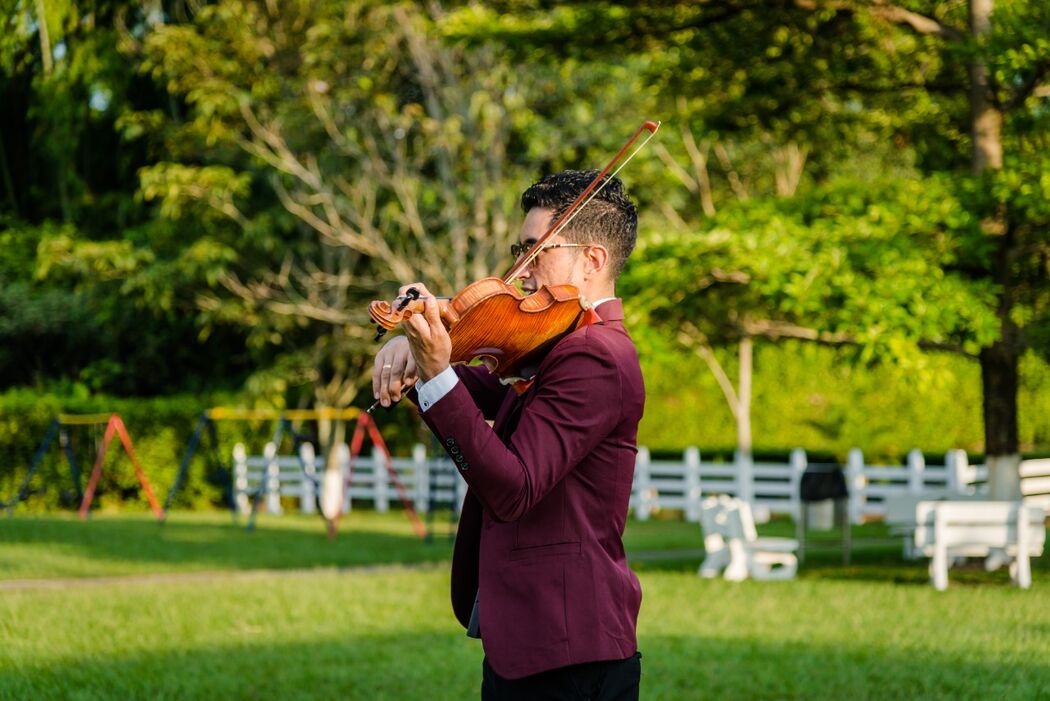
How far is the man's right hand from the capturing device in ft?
9.68

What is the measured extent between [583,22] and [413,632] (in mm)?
6422

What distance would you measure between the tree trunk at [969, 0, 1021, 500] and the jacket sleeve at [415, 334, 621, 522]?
418 inches

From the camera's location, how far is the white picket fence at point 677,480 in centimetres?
2141

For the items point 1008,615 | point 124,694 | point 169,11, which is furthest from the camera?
point 169,11

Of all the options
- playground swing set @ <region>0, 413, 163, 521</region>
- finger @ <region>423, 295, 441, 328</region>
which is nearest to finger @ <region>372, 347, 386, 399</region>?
finger @ <region>423, 295, 441, 328</region>

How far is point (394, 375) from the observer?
9.73 feet

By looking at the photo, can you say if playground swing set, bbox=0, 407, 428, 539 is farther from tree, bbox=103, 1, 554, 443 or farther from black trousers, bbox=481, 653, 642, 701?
black trousers, bbox=481, 653, 642, 701

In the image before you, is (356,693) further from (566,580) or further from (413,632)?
(566,580)

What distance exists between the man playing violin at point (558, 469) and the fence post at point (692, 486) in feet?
65.7

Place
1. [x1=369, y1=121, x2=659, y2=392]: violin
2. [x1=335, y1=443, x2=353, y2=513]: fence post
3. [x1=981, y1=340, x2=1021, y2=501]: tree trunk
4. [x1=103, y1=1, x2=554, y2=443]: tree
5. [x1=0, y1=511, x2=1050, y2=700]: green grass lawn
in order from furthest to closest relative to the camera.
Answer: [x1=335, y1=443, x2=353, y2=513]: fence post
[x1=103, y1=1, x2=554, y2=443]: tree
[x1=981, y1=340, x2=1021, y2=501]: tree trunk
[x1=0, y1=511, x2=1050, y2=700]: green grass lawn
[x1=369, y1=121, x2=659, y2=392]: violin

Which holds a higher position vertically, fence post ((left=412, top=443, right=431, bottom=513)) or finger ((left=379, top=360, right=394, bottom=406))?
finger ((left=379, top=360, right=394, bottom=406))

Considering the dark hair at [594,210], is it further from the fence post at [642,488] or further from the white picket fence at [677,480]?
the fence post at [642,488]

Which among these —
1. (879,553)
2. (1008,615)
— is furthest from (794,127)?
A: (1008,615)

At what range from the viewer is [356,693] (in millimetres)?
7441
